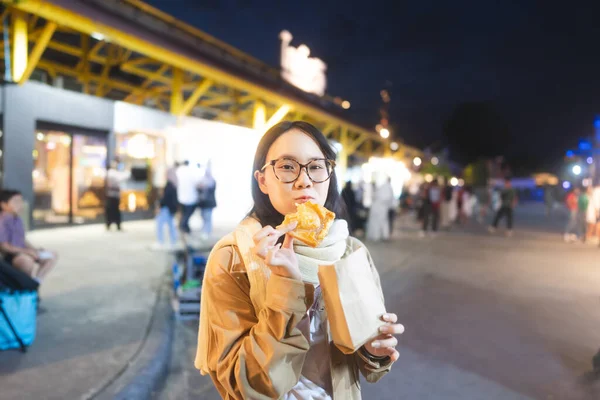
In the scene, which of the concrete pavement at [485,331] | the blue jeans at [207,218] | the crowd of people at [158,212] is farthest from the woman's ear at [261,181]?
the blue jeans at [207,218]

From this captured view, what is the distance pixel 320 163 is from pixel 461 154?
6251cm

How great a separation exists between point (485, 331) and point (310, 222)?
4933mm

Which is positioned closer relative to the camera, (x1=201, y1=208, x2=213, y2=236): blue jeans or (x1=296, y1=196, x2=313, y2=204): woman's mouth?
(x1=296, y1=196, x2=313, y2=204): woman's mouth

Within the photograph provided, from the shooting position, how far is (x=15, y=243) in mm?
5277

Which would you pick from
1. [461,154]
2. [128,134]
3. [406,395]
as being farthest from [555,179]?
[406,395]

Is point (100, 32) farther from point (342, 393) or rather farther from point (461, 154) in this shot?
point (461, 154)

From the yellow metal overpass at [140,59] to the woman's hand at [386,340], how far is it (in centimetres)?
864

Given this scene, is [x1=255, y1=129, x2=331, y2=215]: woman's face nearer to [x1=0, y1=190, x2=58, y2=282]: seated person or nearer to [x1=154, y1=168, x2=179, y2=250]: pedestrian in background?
[x1=0, y1=190, x2=58, y2=282]: seated person

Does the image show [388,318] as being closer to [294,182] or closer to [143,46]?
[294,182]

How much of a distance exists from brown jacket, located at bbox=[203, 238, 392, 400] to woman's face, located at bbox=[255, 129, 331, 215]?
0.71 feet

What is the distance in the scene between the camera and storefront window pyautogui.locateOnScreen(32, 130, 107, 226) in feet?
41.0

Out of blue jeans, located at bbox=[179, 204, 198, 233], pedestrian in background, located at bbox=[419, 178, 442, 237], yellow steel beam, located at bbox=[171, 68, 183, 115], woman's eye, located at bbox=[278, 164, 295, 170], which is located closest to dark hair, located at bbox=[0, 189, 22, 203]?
blue jeans, located at bbox=[179, 204, 198, 233]

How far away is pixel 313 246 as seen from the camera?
49.8 inches

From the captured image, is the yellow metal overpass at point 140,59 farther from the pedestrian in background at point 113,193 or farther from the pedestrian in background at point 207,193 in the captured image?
the pedestrian in background at point 207,193
